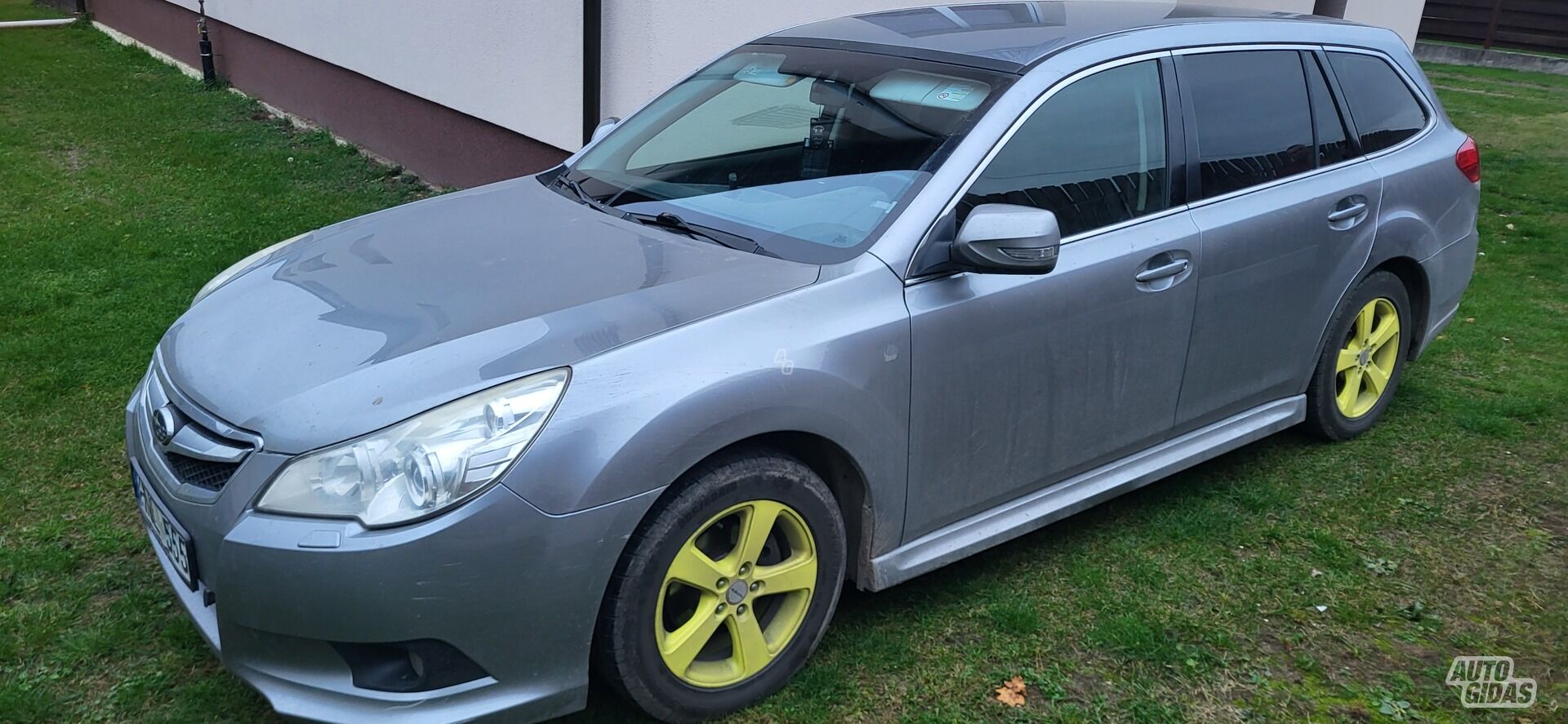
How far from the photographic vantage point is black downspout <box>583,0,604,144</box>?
22.5 ft

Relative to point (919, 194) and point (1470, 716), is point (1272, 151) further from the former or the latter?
point (1470, 716)

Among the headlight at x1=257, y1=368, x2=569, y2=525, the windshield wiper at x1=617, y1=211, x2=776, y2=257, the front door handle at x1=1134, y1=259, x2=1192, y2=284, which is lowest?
the headlight at x1=257, y1=368, x2=569, y2=525

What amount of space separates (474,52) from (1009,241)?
6.01m

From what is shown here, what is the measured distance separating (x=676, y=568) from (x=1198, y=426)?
6.83 feet

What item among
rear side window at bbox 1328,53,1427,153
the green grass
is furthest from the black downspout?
the green grass

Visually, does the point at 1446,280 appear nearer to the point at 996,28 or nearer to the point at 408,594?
the point at 996,28

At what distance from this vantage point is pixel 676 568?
270 cm

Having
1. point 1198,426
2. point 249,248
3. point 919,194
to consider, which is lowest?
point 249,248

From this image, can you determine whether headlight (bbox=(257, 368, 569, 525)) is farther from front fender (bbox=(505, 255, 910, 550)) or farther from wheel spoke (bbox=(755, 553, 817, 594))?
wheel spoke (bbox=(755, 553, 817, 594))

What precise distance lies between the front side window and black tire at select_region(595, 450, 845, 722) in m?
0.88

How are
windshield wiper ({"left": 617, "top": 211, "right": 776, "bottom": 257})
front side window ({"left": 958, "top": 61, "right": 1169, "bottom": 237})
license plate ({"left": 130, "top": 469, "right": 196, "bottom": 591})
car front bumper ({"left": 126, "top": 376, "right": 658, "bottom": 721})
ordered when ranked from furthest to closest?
front side window ({"left": 958, "top": 61, "right": 1169, "bottom": 237})
windshield wiper ({"left": 617, "top": 211, "right": 776, "bottom": 257})
license plate ({"left": 130, "top": 469, "right": 196, "bottom": 591})
car front bumper ({"left": 126, "top": 376, "right": 658, "bottom": 721})

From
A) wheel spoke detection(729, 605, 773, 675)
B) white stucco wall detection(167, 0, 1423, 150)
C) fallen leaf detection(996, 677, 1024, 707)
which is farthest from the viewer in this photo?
white stucco wall detection(167, 0, 1423, 150)

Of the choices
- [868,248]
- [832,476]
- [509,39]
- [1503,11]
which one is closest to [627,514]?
[832,476]

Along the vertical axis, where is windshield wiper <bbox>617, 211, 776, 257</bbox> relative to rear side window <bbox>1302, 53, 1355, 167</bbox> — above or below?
below
